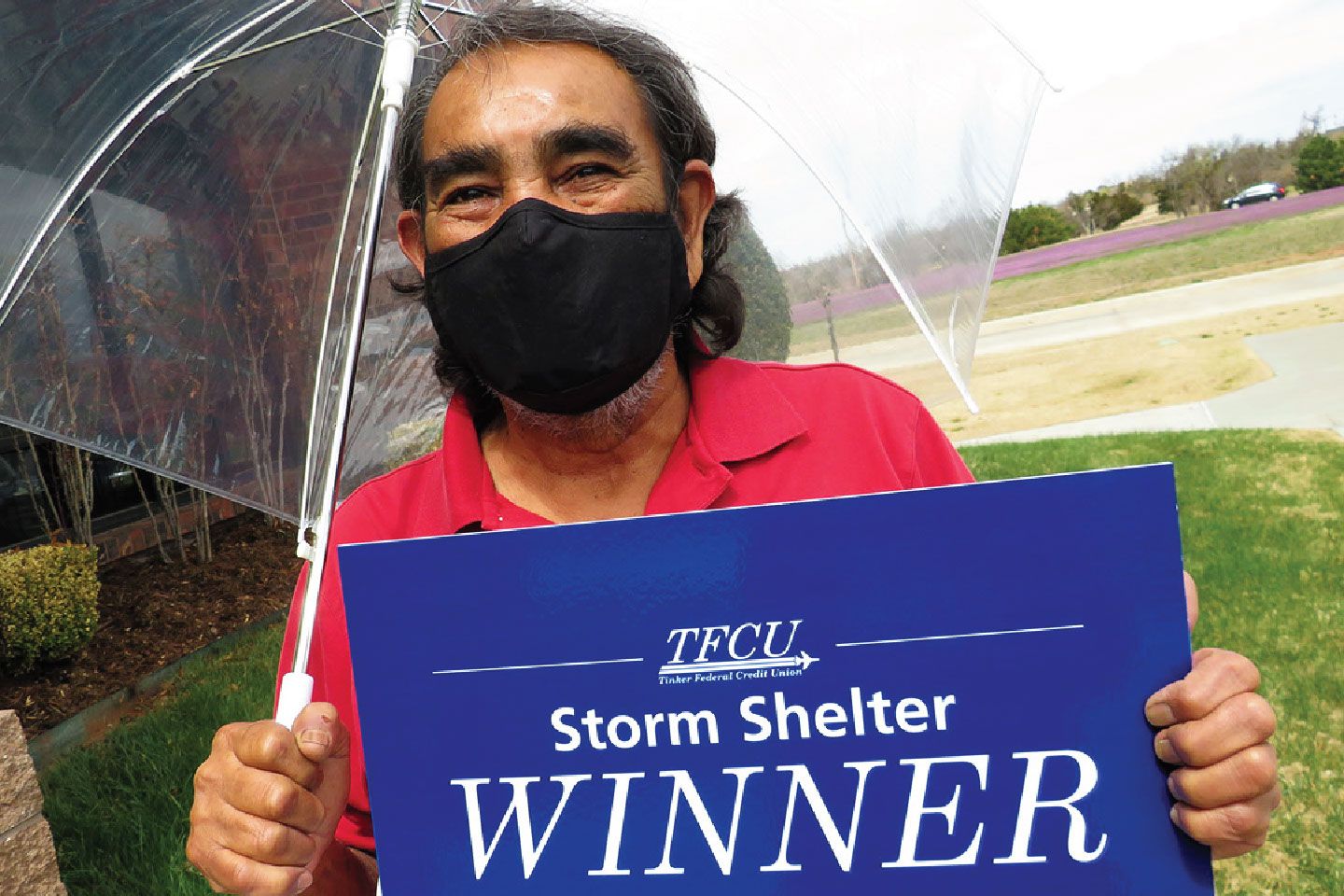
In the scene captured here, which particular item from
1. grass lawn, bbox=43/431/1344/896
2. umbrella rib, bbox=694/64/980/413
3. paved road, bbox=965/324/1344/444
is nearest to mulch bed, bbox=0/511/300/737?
grass lawn, bbox=43/431/1344/896

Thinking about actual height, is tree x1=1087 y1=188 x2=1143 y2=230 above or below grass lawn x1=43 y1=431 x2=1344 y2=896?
below

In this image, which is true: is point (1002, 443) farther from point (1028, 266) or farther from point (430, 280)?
point (1028, 266)

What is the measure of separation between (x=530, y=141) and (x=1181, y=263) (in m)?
23.8

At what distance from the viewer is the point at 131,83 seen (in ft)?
6.73

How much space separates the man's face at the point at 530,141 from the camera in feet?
4.91

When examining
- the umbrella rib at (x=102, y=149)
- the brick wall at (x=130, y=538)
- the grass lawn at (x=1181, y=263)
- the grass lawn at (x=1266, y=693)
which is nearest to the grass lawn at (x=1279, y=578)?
the grass lawn at (x=1266, y=693)

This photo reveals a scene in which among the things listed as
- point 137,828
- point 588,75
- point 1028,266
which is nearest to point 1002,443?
point 137,828

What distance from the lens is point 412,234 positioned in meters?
1.77

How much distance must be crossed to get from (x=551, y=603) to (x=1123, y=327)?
16.1 m

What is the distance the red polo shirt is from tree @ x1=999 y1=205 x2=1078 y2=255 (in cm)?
3650

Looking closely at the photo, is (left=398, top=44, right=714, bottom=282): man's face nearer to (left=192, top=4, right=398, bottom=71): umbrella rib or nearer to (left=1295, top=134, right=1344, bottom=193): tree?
(left=192, top=4, right=398, bottom=71): umbrella rib

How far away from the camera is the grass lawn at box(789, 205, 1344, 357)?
20.1 metres

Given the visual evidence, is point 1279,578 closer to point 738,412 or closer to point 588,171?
point 738,412

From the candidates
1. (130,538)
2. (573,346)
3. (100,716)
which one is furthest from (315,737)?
(130,538)
